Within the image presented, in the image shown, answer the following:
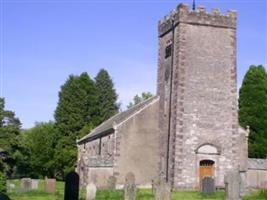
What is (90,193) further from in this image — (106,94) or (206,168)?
(106,94)

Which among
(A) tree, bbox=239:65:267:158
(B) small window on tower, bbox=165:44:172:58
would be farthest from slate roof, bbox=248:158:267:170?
(A) tree, bbox=239:65:267:158

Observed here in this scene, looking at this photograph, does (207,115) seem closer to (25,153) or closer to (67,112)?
(25,153)

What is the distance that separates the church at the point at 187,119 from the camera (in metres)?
37.9

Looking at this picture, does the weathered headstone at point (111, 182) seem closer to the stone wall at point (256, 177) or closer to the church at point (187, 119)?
the church at point (187, 119)

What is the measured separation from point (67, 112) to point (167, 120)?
37196mm

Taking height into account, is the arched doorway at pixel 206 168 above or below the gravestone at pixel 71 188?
above

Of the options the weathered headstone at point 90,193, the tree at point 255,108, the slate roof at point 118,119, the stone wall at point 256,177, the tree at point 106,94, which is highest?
the tree at point 106,94

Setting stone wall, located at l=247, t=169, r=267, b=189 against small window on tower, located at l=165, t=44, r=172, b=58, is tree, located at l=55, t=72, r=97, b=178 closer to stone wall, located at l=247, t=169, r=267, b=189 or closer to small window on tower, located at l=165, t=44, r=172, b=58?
small window on tower, located at l=165, t=44, r=172, b=58

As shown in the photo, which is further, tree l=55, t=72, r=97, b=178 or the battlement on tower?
tree l=55, t=72, r=97, b=178

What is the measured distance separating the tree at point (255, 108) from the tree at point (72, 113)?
2235 cm

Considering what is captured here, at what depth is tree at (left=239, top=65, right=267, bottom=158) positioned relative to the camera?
202 ft

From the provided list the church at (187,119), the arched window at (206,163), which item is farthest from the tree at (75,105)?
the arched window at (206,163)

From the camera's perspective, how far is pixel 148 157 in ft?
135

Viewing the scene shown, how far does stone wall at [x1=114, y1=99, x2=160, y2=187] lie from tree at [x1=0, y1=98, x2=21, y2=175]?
17691 mm
